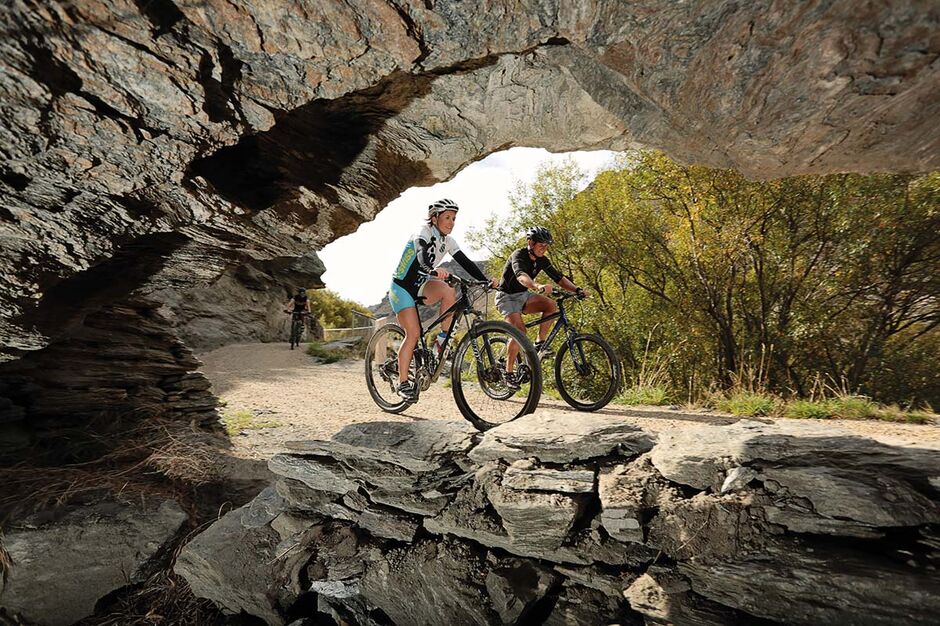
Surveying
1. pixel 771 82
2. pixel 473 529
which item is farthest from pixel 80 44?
pixel 473 529

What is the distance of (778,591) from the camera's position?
71.9 inches

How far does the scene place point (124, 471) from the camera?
3842mm

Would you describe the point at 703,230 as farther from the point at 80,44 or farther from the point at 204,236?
the point at 80,44

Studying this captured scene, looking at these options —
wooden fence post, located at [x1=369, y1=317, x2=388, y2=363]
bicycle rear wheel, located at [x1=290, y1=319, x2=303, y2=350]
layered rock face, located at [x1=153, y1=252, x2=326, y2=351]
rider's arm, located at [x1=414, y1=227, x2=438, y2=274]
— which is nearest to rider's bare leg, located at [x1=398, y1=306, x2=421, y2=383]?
rider's arm, located at [x1=414, y1=227, x2=438, y2=274]

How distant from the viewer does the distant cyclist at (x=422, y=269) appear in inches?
167

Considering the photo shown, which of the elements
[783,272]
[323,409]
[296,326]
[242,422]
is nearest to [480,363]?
[323,409]

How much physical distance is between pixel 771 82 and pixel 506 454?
2400 millimetres

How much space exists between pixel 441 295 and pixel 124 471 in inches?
143

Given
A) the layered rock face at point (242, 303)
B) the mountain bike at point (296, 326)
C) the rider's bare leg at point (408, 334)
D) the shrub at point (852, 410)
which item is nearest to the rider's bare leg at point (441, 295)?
the rider's bare leg at point (408, 334)

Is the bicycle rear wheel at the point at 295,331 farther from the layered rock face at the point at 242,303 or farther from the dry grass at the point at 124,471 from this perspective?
the dry grass at the point at 124,471

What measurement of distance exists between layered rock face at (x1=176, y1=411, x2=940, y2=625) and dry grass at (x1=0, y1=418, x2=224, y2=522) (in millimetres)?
996

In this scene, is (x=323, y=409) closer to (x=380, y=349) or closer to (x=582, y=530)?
(x=380, y=349)

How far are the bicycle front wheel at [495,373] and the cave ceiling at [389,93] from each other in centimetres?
177

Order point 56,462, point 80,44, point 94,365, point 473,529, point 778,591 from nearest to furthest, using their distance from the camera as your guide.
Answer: point 80,44
point 778,591
point 473,529
point 56,462
point 94,365
